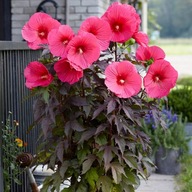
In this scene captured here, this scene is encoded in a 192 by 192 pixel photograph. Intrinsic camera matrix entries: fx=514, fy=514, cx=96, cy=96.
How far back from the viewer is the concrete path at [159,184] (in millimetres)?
4387

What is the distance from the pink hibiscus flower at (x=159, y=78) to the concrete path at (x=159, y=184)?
1826 mm

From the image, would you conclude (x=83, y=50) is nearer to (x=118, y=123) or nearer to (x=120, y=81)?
(x=120, y=81)

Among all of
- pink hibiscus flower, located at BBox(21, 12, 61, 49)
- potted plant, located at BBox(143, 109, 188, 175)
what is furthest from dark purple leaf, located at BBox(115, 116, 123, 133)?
potted plant, located at BBox(143, 109, 188, 175)

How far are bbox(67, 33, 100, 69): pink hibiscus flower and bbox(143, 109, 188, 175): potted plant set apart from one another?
7.87 feet

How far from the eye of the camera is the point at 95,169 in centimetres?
274

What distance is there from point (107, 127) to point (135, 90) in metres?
0.26

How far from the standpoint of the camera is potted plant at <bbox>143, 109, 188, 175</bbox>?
493 centimetres

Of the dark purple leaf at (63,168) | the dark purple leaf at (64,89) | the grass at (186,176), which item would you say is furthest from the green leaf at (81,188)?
the grass at (186,176)

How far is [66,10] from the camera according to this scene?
5.91m

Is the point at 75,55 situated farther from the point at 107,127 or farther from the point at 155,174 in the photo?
the point at 155,174

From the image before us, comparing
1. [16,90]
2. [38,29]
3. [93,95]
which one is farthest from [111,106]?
[16,90]

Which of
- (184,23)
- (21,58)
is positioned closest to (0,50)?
(21,58)

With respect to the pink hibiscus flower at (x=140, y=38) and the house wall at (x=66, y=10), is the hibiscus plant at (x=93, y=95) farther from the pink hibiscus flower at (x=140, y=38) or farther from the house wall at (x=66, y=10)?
the house wall at (x=66, y=10)

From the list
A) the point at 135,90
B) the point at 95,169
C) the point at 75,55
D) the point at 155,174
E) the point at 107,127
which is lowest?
the point at 155,174
